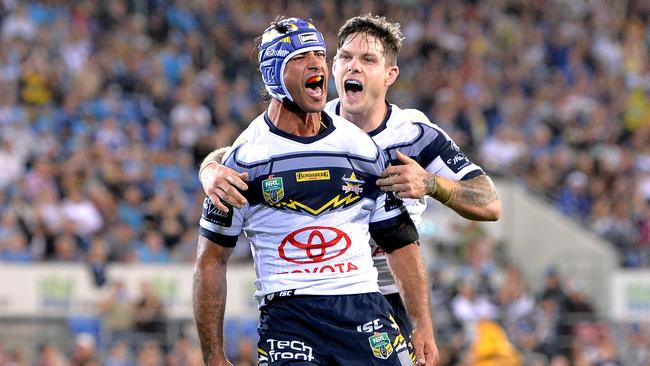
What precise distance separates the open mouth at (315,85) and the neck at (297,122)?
12 cm

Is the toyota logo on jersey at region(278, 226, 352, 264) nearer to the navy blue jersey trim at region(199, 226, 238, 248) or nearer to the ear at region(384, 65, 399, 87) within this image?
the navy blue jersey trim at region(199, 226, 238, 248)

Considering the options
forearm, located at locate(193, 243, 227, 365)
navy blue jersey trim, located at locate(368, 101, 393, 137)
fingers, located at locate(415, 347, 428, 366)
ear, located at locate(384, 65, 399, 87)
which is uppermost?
ear, located at locate(384, 65, 399, 87)

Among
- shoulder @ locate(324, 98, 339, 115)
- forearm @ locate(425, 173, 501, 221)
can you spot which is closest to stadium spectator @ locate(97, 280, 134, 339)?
shoulder @ locate(324, 98, 339, 115)

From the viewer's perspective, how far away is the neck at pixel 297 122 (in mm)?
6270

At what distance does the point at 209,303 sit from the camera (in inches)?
249

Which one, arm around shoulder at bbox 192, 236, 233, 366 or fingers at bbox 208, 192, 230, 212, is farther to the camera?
arm around shoulder at bbox 192, 236, 233, 366

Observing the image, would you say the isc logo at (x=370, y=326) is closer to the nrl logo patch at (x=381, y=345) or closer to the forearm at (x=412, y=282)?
the nrl logo patch at (x=381, y=345)

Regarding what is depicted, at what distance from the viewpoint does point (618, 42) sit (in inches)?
1017

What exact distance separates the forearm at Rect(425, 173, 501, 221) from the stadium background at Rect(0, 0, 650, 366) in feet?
25.3

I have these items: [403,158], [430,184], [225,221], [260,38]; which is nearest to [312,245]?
[225,221]

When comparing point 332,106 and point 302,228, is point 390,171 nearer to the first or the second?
point 302,228

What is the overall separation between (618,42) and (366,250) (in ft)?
67.0

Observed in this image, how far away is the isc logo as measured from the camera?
6203 millimetres

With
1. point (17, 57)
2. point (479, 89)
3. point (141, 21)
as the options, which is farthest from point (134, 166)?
point (479, 89)
